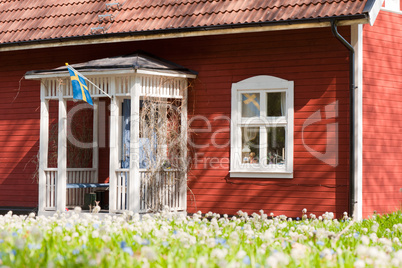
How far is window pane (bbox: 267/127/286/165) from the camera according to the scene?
11.6m

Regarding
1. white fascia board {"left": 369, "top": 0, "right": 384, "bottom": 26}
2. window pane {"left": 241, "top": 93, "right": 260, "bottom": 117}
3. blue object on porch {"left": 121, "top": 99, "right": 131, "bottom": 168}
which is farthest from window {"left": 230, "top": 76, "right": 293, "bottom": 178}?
blue object on porch {"left": 121, "top": 99, "right": 131, "bottom": 168}

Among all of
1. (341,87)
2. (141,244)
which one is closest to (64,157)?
(341,87)

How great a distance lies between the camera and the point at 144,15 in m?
12.6

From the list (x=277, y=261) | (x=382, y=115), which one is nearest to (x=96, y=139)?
(x=382, y=115)

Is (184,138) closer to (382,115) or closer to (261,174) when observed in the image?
(261,174)

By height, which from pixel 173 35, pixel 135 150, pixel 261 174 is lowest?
pixel 261 174

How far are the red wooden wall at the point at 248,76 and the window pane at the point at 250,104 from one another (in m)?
0.29

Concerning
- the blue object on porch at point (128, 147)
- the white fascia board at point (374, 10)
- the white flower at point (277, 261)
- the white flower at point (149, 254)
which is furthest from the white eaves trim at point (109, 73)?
the white flower at point (277, 261)

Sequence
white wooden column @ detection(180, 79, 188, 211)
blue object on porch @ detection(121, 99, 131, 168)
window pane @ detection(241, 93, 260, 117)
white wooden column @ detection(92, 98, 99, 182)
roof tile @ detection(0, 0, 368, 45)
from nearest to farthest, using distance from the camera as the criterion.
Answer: roof tile @ detection(0, 0, 368, 45), window pane @ detection(241, 93, 260, 117), white wooden column @ detection(180, 79, 188, 211), blue object on porch @ detection(121, 99, 131, 168), white wooden column @ detection(92, 98, 99, 182)

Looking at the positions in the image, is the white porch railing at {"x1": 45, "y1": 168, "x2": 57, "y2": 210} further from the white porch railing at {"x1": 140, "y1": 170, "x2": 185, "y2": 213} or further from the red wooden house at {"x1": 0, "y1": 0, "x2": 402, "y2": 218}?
the white porch railing at {"x1": 140, "y1": 170, "x2": 185, "y2": 213}

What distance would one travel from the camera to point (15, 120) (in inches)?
565

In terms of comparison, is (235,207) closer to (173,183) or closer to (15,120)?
(173,183)

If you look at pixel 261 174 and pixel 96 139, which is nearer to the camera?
pixel 261 174

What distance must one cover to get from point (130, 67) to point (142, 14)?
5.72ft
